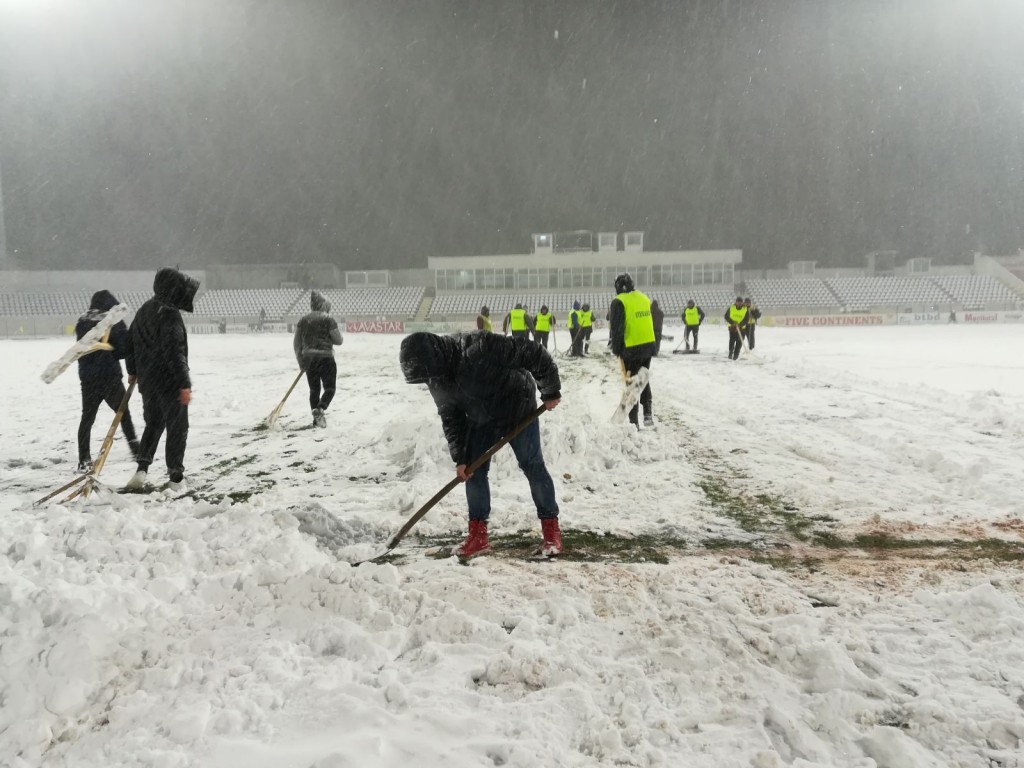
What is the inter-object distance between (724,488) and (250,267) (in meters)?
57.0

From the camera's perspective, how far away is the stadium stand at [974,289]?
141ft

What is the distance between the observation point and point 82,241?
48.1 metres

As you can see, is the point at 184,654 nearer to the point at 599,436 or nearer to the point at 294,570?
the point at 294,570

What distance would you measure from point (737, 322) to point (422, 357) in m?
13.4

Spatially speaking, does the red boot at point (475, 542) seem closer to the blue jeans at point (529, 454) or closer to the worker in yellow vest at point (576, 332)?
the blue jeans at point (529, 454)

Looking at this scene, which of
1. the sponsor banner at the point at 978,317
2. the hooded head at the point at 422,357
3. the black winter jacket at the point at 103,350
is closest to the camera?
the hooded head at the point at 422,357

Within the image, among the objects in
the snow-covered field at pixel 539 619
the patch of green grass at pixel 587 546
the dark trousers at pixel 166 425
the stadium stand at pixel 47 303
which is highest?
the stadium stand at pixel 47 303

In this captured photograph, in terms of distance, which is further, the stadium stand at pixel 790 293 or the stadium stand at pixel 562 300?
the stadium stand at pixel 562 300

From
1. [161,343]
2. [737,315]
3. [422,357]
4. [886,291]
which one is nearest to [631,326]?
[422,357]

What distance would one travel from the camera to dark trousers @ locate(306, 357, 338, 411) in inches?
301

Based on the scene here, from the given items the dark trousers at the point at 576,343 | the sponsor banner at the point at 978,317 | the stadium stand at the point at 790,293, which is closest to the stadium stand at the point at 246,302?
the dark trousers at the point at 576,343

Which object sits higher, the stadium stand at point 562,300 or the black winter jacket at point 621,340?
the stadium stand at point 562,300

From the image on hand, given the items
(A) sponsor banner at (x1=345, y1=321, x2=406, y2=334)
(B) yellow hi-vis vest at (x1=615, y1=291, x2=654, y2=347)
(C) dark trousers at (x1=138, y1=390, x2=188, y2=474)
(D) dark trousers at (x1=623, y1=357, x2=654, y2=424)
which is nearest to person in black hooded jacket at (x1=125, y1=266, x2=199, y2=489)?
(C) dark trousers at (x1=138, y1=390, x2=188, y2=474)

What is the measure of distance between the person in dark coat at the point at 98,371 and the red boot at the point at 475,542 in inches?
141
